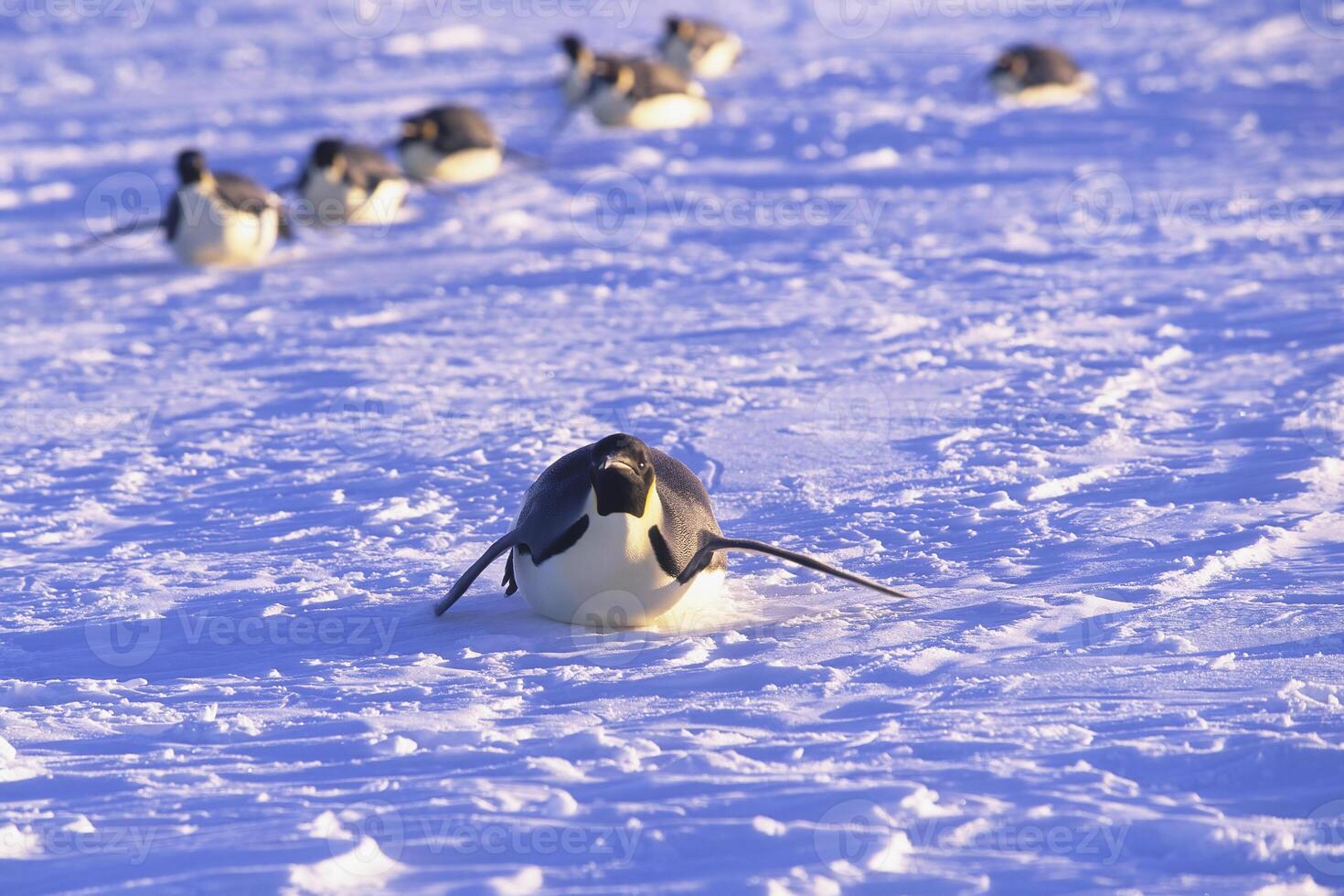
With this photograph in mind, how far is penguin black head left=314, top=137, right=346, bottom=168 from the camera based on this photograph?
8.41 m

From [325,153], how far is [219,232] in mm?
870

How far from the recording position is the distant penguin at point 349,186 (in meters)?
8.46
